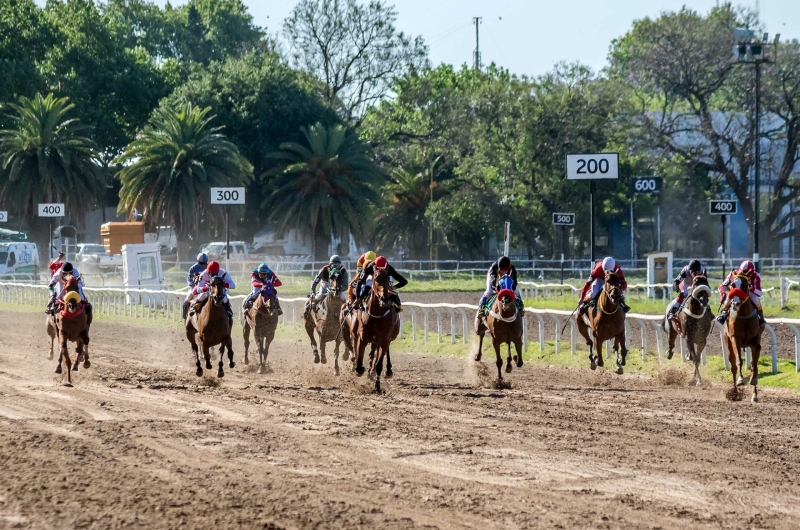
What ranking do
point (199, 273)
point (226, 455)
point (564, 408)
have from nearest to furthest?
point (226, 455) → point (564, 408) → point (199, 273)

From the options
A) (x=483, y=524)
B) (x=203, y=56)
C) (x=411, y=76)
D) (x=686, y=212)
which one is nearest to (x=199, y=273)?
(x=483, y=524)

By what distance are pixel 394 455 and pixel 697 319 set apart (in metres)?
7.85

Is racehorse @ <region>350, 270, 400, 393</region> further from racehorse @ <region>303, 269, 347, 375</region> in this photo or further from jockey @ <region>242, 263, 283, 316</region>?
jockey @ <region>242, 263, 283, 316</region>

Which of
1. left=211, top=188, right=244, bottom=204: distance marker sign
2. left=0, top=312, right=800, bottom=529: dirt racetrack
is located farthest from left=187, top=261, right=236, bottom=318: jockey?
left=211, top=188, right=244, bottom=204: distance marker sign

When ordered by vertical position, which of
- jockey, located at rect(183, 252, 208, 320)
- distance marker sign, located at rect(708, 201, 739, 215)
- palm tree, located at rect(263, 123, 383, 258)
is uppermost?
palm tree, located at rect(263, 123, 383, 258)

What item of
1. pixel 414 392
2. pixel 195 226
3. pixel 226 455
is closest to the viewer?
pixel 226 455

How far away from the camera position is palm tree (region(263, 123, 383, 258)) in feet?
170

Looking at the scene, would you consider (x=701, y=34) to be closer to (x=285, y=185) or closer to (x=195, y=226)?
(x=285, y=185)

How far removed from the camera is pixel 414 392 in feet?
51.0

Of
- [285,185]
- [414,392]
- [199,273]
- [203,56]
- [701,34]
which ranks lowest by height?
[414,392]

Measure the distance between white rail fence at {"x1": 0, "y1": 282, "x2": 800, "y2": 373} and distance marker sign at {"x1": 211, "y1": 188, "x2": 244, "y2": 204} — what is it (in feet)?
8.83

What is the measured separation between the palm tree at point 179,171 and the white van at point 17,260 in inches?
183

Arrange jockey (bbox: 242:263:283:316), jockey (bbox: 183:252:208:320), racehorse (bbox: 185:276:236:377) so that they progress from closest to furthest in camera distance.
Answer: racehorse (bbox: 185:276:236:377), jockey (bbox: 183:252:208:320), jockey (bbox: 242:263:283:316)

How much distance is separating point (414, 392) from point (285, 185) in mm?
38388
